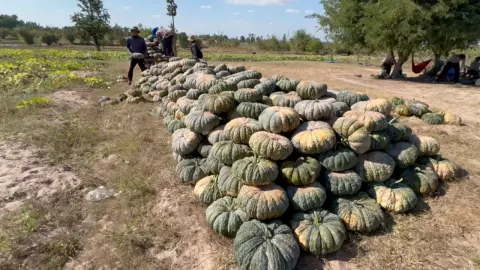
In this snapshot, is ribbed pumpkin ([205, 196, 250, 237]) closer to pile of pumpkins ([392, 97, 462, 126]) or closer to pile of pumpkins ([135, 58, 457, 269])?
pile of pumpkins ([135, 58, 457, 269])

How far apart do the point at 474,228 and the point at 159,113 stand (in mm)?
6792

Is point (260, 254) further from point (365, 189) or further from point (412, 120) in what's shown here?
point (412, 120)

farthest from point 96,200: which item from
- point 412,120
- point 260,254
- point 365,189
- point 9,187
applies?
point 412,120

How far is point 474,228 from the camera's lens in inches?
147

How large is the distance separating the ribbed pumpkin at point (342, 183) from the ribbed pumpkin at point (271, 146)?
2.05 ft

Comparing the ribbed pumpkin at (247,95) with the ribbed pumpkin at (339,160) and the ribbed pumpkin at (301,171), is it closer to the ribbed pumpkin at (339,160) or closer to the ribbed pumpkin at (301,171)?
the ribbed pumpkin at (301,171)

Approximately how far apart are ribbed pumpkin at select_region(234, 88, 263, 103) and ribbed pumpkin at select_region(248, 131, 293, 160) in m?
0.97

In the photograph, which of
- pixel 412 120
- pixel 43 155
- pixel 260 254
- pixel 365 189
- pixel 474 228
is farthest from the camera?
pixel 412 120

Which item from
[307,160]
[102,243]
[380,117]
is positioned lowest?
[102,243]

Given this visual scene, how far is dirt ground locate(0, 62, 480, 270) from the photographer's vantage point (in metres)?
3.26

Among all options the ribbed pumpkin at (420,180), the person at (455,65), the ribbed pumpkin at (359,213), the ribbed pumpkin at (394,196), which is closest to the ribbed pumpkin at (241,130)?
the ribbed pumpkin at (359,213)

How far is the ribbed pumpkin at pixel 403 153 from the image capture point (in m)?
4.35

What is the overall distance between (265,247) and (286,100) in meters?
2.37

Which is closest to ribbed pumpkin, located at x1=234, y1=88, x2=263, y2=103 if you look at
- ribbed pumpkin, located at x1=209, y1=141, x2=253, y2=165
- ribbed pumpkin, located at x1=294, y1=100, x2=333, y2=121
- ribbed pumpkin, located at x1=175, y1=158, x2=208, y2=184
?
ribbed pumpkin, located at x1=294, y1=100, x2=333, y2=121
